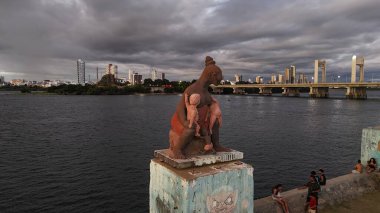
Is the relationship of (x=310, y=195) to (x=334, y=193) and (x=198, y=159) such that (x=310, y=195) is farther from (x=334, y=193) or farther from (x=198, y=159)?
(x=198, y=159)

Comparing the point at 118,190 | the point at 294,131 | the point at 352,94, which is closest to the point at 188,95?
the point at 118,190

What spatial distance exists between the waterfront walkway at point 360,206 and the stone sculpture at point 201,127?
6.44 metres

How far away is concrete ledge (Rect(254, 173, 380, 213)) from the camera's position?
996 centimetres

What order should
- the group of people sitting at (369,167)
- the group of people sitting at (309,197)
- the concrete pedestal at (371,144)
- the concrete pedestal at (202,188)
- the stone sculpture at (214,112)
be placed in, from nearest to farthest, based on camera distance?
the concrete pedestal at (202,188), the stone sculpture at (214,112), the group of people sitting at (309,197), the group of people sitting at (369,167), the concrete pedestal at (371,144)

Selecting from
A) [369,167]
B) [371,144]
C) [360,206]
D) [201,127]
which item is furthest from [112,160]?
[201,127]

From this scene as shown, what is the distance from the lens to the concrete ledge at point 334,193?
9.96m

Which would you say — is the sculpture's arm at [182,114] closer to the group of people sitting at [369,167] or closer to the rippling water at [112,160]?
the group of people sitting at [369,167]

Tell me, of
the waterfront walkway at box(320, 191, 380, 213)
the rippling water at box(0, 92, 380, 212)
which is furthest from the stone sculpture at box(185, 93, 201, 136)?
the rippling water at box(0, 92, 380, 212)

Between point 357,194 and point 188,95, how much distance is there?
9503mm

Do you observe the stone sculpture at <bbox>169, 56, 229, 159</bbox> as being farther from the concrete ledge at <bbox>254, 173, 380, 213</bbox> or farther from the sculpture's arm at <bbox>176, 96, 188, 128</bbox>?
the concrete ledge at <bbox>254, 173, 380, 213</bbox>

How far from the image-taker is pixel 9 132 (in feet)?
130

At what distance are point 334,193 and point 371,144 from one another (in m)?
3.95

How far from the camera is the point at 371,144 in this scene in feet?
46.5

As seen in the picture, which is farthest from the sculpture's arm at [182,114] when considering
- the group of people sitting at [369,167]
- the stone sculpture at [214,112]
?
the group of people sitting at [369,167]
